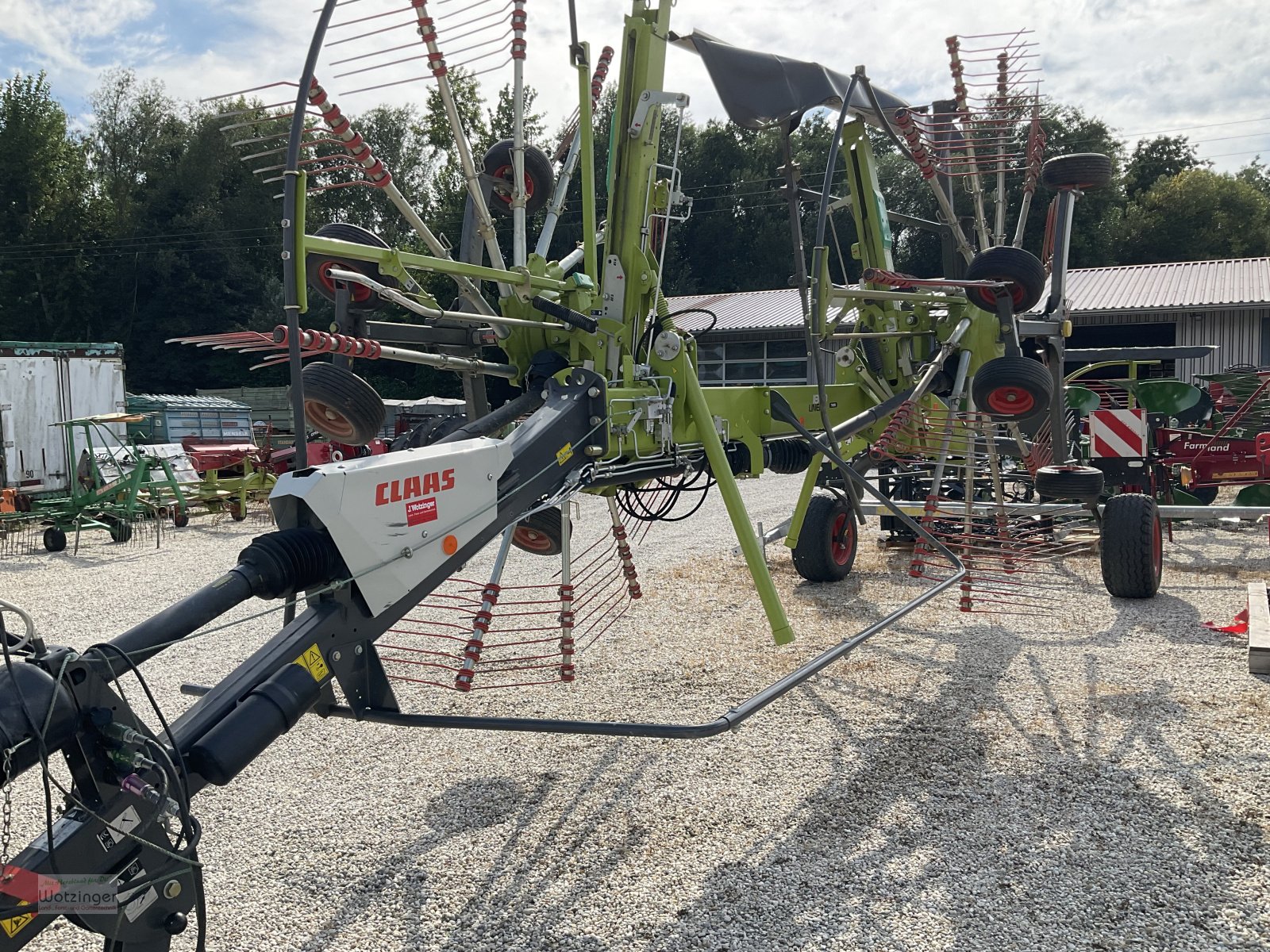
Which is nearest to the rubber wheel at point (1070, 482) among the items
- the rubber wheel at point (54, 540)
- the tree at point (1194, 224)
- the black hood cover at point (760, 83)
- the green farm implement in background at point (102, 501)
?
the black hood cover at point (760, 83)

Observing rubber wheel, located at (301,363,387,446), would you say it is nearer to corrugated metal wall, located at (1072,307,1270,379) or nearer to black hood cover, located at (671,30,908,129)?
black hood cover, located at (671,30,908,129)

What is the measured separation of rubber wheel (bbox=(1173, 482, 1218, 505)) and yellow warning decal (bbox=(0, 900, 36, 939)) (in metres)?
11.4

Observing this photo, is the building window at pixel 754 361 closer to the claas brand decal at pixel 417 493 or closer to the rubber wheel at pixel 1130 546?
the rubber wheel at pixel 1130 546

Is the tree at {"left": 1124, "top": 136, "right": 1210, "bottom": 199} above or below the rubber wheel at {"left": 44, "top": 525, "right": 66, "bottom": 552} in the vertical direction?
above

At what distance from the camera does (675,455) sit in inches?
200

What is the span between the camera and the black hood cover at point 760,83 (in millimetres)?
5004

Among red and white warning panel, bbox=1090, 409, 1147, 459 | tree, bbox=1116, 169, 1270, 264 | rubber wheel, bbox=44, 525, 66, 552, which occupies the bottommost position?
rubber wheel, bbox=44, 525, 66, 552

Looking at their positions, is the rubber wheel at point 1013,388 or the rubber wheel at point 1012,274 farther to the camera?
the rubber wheel at point 1012,274

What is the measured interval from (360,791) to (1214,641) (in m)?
5.25

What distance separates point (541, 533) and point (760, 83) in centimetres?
258

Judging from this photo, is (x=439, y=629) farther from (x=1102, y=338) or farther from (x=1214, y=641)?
(x=1102, y=338)

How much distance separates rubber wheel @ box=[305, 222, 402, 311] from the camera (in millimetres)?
3820

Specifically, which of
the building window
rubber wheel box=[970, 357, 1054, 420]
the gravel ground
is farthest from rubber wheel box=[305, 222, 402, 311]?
the building window

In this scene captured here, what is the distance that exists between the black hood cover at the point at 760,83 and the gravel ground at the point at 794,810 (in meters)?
3.03
